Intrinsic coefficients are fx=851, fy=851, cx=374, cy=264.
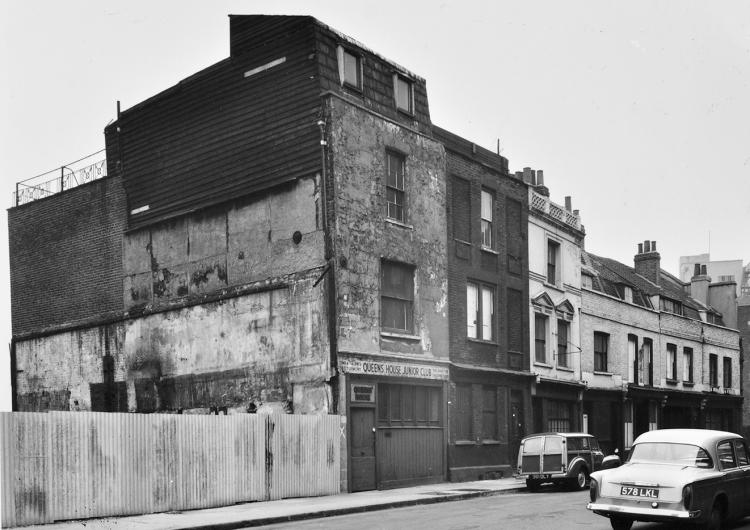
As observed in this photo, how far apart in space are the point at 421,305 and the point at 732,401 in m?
31.5

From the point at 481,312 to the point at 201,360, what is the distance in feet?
32.0

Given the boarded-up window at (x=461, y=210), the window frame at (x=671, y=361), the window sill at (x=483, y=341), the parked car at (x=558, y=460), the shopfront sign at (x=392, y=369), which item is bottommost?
the parked car at (x=558, y=460)

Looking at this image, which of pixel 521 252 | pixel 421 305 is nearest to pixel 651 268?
pixel 521 252

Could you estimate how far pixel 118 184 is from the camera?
96.4 ft

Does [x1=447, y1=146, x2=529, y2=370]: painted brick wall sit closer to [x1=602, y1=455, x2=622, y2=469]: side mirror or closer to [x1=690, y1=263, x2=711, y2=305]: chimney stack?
[x1=602, y1=455, x2=622, y2=469]: side mirror

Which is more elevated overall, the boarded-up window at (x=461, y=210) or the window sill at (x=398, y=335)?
the boarded-up window at (x=461, y=210)

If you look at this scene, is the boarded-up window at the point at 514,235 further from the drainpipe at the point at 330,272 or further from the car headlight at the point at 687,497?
the car headlight at the point at 687,497

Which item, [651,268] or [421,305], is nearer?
[421,305]

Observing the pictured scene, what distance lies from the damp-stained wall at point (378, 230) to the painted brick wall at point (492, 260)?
0.85 meters

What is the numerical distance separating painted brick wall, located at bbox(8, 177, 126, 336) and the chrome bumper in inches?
777

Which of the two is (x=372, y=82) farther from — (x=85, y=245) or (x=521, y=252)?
(x=85, y=245)

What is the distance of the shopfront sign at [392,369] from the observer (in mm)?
22734

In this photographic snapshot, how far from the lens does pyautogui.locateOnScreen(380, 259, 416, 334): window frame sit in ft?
80.7

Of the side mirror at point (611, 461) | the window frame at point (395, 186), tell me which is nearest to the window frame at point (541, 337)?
the window frame at point (395, 186)
